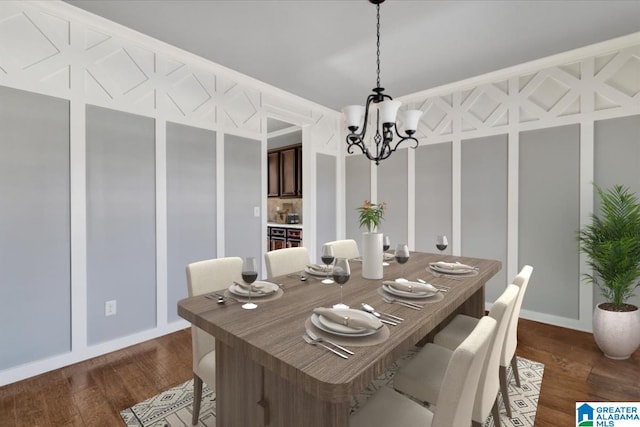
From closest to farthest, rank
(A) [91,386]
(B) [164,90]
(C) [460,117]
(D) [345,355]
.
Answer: (D) [345,355], (A) [91,386], (B) [164,90], (C) [460,117]

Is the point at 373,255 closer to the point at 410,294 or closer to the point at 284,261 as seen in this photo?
the point at 410,294

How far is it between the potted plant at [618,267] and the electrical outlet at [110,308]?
3.81m

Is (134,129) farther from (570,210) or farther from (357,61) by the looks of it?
(570,210)

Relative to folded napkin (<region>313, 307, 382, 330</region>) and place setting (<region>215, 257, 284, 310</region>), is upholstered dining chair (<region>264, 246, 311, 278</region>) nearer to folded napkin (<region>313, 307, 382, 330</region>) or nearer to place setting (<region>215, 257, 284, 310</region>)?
place setting (<region>215, 257, 284, 310</region>)

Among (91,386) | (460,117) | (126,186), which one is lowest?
(91,386)

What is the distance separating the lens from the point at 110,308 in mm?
2455

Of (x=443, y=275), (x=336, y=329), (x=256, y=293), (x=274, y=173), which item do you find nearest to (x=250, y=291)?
(x=256, y=293)

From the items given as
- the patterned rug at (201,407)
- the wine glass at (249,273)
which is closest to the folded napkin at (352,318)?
the wine glass at (249,273)

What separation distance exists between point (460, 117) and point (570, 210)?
4.74ft

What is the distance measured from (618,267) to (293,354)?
277 centimetres

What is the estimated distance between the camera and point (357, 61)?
2.95m

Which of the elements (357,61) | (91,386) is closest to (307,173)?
(357,61)

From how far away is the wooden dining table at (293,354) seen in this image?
0.84 m

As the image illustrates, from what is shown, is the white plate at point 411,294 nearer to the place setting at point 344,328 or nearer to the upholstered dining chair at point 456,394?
the place setting at point 344,328
